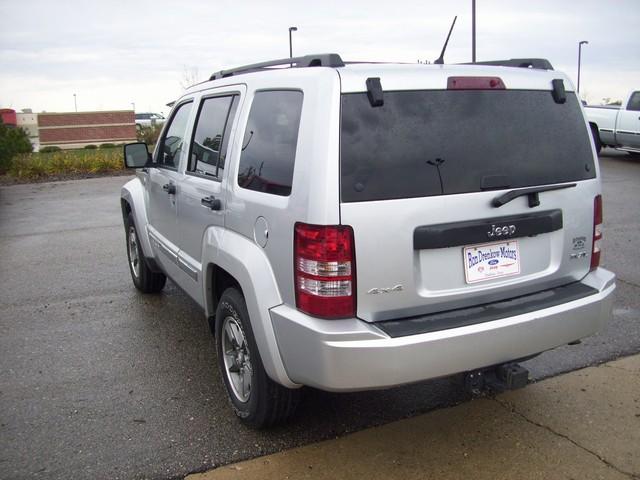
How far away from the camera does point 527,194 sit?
3031mm

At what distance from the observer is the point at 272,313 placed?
9.67 ft

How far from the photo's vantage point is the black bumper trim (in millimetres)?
2768

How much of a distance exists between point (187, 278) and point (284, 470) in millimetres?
1651

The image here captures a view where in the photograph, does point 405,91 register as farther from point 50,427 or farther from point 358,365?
point 50,427

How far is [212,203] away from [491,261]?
160 centimetres

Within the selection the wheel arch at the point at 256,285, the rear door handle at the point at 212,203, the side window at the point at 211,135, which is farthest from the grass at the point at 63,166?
the wheel arch at the point at 256,285

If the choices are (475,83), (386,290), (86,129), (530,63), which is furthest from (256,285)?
(86,129)

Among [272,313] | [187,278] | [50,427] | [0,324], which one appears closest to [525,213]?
[272,313]

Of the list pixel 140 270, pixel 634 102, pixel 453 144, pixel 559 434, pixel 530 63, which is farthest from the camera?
pixel 634 102

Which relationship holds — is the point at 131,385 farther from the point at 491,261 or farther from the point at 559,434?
the point at 559,434

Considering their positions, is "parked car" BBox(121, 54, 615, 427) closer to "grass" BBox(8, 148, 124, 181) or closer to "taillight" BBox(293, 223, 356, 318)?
"taillight" BBox(293, 223, 356, 318)

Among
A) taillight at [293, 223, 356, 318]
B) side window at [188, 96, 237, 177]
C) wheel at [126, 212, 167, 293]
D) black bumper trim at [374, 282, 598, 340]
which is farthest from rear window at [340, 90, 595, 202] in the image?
wheel at [126, 212, 167, 293]

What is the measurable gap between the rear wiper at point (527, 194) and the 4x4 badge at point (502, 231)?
11 cm

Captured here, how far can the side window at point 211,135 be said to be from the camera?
373 centimetres
